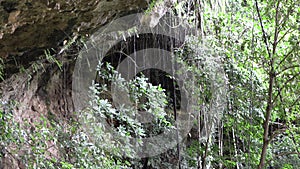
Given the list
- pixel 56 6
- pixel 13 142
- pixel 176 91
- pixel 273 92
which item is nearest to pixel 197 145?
pixel 176 91

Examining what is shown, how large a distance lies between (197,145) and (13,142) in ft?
7.23

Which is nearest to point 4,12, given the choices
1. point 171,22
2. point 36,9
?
point 36,9

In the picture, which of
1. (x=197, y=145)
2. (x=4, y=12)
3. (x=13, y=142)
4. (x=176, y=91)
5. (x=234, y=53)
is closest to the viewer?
(x=4, y=12)

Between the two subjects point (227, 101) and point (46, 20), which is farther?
point (227, 101)

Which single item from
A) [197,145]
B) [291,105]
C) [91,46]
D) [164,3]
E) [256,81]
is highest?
[164,3]

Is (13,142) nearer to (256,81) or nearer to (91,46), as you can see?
(91,46)

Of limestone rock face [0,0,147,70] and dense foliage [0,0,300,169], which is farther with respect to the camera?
dense foliage [0,0,300,169]

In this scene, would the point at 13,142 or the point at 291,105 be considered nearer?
the point at 13,142

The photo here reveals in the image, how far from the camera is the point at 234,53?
12.1 ft

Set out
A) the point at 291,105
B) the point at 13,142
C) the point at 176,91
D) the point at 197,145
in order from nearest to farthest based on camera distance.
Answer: the point at 13,142
the point at 291,105
the point at 197,145
the point at 176,91

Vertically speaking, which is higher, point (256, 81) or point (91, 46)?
point (91, 46)

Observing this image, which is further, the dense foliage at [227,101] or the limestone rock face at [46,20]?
the dense foliage at [227,101]

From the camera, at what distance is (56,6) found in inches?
76.5

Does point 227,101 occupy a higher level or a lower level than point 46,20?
lower
